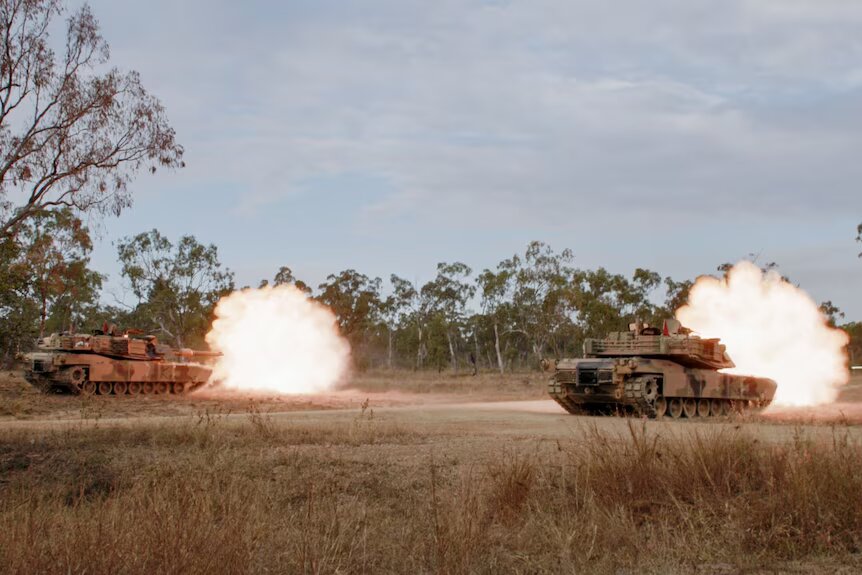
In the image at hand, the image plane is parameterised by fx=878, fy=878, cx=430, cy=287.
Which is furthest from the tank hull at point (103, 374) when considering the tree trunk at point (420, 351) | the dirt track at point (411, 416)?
the tree trunk at point (420, 351)

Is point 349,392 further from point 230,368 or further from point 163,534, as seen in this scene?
point 163,534

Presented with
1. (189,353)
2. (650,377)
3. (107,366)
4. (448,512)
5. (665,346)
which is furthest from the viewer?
(189,353)

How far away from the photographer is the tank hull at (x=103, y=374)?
30750 mm

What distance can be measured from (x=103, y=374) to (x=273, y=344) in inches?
458

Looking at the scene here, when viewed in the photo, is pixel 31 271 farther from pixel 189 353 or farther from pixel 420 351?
pixel 420 351

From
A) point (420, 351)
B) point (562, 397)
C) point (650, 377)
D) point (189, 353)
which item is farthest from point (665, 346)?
point (420, 351)

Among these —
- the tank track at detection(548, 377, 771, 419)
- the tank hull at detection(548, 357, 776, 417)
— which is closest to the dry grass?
the tank track at detection(548, 377, 771, 419)

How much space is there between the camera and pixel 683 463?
900cm

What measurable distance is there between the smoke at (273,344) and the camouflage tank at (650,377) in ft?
63.1

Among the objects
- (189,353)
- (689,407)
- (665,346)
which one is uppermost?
(665,346)

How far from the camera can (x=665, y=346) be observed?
24.8 m

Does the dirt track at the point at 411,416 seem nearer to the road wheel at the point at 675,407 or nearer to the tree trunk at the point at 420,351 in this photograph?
the road wheel at the point at 675,407

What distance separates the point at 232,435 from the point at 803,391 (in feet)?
79.8

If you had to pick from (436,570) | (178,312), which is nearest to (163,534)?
(436,570)
